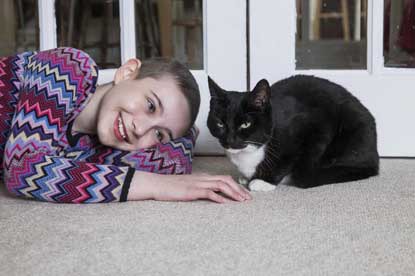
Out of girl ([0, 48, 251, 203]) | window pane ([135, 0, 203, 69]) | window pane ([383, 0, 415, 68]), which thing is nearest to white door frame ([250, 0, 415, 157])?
window pane ([383, 0, 415, 68])

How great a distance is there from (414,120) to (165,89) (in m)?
0.80

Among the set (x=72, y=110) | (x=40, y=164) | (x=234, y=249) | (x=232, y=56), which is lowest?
(x=234, y=249)

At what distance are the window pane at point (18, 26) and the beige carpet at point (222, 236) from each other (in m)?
0.71

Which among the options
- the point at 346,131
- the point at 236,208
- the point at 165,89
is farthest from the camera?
the point at 346,131

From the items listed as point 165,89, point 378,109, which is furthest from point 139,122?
point 378,109

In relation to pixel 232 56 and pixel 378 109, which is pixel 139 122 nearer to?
pixel 232 56

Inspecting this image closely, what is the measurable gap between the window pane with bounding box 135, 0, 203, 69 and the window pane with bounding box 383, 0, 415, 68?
566mm

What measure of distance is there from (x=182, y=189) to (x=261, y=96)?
29 cm

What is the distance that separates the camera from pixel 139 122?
4.58ft

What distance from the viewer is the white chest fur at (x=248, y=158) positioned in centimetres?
148

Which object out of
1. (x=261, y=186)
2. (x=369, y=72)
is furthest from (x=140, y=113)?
(x=369, y=72)

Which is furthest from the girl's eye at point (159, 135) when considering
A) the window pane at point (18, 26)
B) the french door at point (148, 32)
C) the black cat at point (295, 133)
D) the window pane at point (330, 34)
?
the window pane at point (18, 26)

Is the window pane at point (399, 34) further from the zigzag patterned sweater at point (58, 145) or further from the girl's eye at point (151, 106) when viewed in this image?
the girl's eye at point (151, 106)

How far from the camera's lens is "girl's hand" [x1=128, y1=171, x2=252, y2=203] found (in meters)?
1.34
